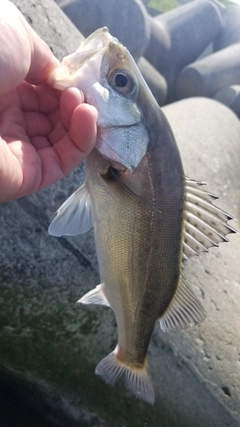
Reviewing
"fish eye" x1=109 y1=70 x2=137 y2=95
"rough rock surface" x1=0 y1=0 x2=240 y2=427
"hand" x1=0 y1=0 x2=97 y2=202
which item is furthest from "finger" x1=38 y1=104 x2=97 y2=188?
"rough rock surface" x1=0 y1=0 x2=240 y2=427

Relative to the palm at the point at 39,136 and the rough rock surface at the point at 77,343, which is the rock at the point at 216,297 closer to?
the rough rock surface at the point at 77,343

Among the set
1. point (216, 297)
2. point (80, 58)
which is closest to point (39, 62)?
point (80, 58)

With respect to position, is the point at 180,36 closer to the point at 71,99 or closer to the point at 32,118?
the point at 32,118

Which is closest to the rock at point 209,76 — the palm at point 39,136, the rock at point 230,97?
the rock at point 230,97

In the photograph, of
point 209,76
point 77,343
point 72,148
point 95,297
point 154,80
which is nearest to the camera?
point 72,148

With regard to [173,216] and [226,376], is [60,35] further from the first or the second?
[226,376]

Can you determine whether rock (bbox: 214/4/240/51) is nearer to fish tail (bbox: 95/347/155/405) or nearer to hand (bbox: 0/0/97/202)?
hand (bbox: 0/0/97/202)
